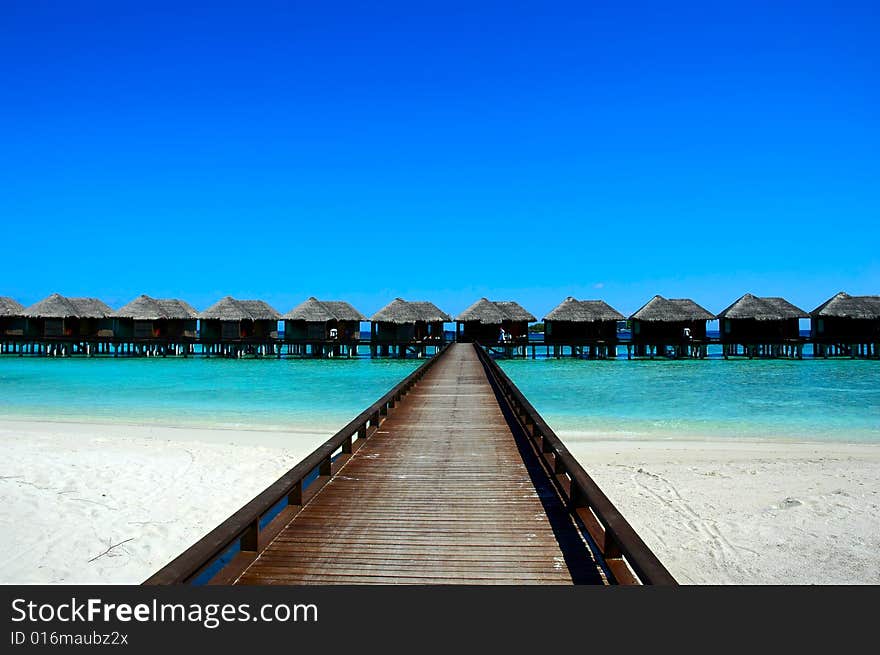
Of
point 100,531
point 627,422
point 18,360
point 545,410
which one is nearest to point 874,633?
point 100,531

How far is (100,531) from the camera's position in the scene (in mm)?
4695

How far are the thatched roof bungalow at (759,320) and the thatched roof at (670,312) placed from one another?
1.24m

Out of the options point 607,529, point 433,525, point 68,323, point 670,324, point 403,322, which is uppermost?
point 68,323

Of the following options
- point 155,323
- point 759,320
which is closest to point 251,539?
point 759,320

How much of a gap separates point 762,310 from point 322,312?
25.3 metres

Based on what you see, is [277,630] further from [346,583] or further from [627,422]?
[627,422]

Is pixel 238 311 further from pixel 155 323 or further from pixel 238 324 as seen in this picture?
pixel 155 323

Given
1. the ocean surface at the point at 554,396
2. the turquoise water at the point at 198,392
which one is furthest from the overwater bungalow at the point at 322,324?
the ocean surface at the point at 554,396

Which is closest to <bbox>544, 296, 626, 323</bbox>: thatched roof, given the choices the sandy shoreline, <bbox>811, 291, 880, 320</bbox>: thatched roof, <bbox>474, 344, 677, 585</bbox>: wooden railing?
<bbox>811, 291, 880, 320</bbox>: thatched roof

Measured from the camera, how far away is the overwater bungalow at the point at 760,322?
29.7 m

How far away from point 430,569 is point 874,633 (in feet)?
6.36

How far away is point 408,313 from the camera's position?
3156cm

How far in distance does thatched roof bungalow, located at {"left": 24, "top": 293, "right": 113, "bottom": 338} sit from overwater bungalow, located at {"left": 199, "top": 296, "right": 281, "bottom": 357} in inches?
241

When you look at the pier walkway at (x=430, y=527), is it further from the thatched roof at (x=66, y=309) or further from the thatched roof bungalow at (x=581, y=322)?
the thatched roof at (x=66, y=309)
